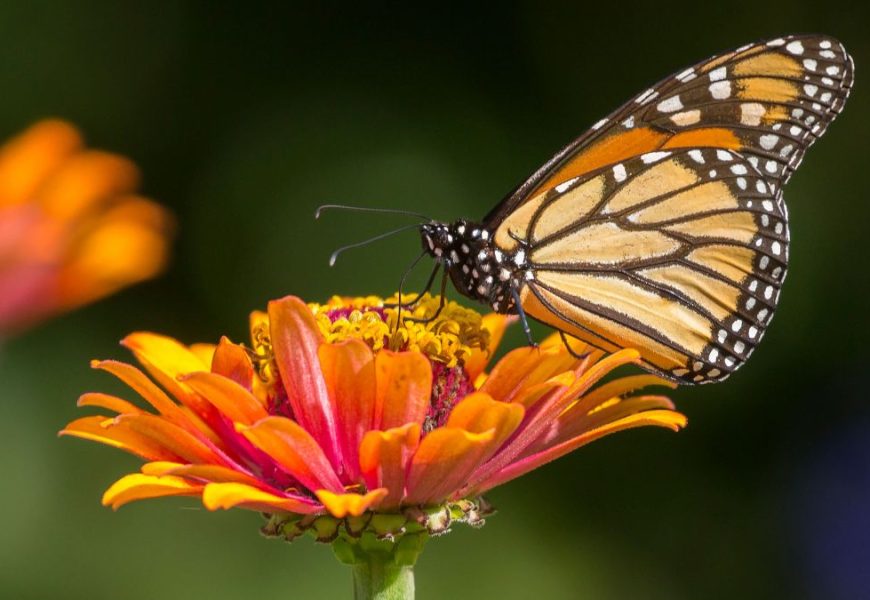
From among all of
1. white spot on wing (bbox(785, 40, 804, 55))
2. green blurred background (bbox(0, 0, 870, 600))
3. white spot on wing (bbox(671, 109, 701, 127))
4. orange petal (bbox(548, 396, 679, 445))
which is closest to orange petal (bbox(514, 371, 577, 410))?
orange petal (bbox(548, 396, 679, 445))

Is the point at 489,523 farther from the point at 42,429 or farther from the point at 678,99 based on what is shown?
the point at 678,99

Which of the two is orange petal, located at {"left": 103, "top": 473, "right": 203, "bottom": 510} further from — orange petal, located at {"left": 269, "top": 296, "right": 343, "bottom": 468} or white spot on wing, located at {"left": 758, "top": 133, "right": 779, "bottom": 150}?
white spot on wing, located at {"left": 758, "top": 133, "right": 779, "bottom": 150}

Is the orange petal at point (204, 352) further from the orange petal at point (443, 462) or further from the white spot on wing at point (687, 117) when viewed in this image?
the white spot on wing at point (687, 117)

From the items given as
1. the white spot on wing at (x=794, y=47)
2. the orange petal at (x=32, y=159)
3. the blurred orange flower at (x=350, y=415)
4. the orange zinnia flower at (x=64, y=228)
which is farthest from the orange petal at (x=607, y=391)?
the orange petal at (x=32, y=159)

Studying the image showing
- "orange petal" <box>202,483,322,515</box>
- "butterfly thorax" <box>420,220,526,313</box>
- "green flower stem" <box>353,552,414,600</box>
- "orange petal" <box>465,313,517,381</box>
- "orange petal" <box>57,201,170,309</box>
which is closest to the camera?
"orange petal" <box>202,483,322,515</box>

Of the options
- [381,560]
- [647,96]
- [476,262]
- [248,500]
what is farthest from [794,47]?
[248,500]

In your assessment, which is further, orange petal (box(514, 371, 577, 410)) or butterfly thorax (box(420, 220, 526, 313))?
butterfly thorax (box(420, 220, 526, 313))

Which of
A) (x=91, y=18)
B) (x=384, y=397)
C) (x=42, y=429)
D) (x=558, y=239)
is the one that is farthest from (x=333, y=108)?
(x=384, y=397)
